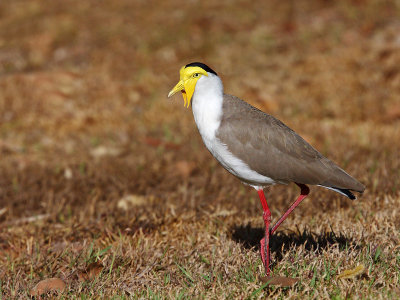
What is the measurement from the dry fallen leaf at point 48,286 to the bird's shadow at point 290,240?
126 centimetres

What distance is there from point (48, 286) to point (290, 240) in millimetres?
1668

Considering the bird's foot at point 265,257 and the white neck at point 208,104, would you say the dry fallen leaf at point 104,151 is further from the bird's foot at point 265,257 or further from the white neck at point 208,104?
the bird's foot at point 265,257

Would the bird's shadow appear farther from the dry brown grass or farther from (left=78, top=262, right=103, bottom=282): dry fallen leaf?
(left=78, top=262, right=103, bottom=282): dry fallen leaf

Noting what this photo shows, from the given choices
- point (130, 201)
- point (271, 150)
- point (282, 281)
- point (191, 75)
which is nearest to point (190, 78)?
point (191, 75)

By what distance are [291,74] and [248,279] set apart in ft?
18.2

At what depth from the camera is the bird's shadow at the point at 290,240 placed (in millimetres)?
3646

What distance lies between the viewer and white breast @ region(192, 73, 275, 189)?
331cm

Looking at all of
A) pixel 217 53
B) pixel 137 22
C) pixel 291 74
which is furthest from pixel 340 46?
pixel 137 22

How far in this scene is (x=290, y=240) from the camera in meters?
3.91

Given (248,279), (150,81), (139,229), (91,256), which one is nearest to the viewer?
(248,279)

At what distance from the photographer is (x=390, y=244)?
354 cm

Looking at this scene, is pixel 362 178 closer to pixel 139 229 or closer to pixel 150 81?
pixel 139 229

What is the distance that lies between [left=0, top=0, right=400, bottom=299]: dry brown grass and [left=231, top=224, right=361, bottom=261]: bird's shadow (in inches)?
0.7

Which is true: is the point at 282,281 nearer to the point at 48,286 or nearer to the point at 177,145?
the point at 48,286
